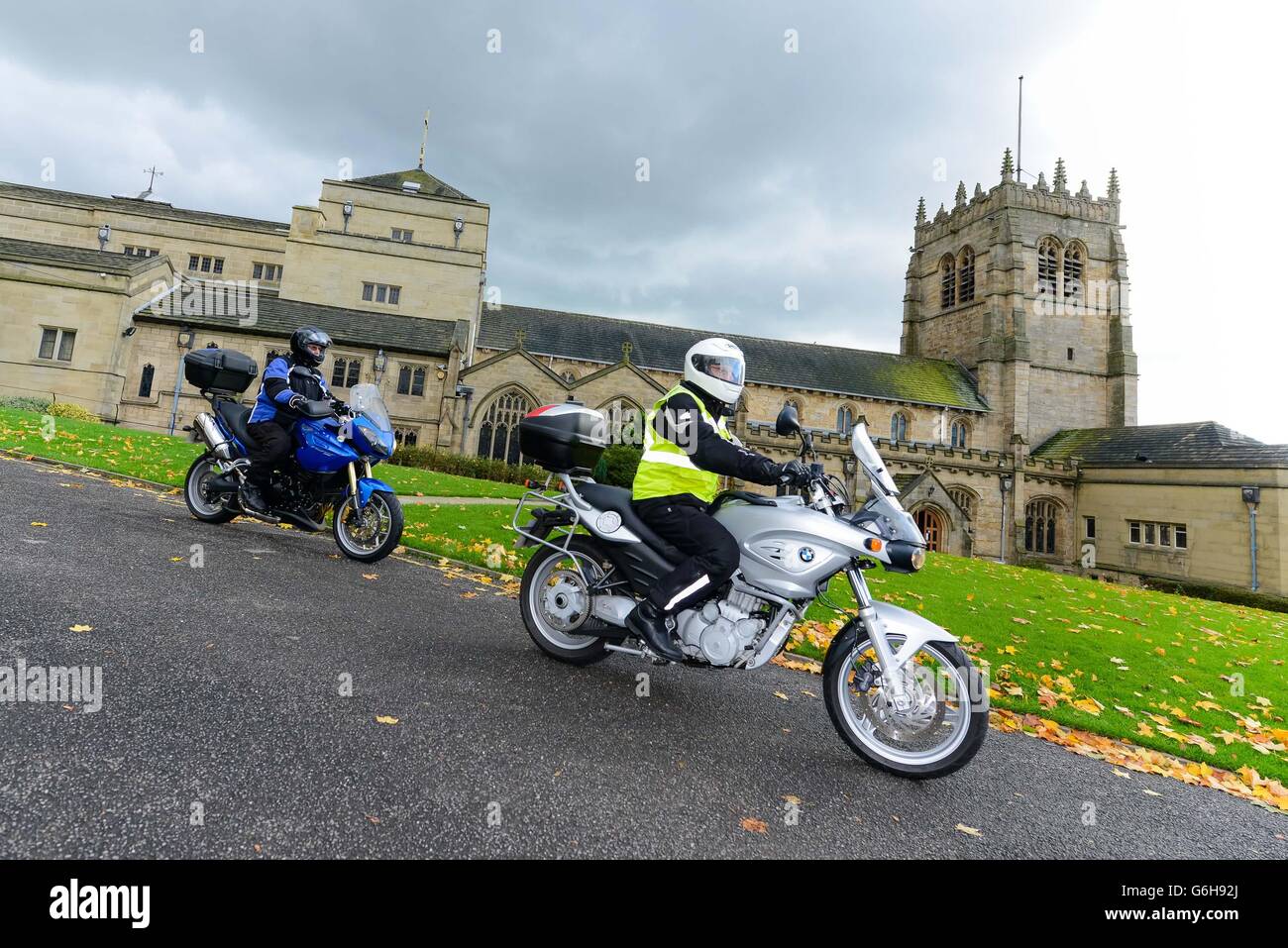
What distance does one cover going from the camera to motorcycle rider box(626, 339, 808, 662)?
364 cm

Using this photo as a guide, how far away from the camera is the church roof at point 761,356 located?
38.0 meters

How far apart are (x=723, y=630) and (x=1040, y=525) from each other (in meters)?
40.1

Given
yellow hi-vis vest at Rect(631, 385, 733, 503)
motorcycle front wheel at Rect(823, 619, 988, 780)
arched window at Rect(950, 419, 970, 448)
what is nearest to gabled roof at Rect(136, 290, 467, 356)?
yellow hi-vis vest at Rect(631, 385, 733, 503)

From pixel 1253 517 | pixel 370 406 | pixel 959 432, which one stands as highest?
pixel 959 432

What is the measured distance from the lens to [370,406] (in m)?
7.09

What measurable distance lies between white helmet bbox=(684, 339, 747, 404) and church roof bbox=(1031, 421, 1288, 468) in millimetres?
37201

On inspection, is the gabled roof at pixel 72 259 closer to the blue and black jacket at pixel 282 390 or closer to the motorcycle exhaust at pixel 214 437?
the motorcycle exhaust at pixel 214 437

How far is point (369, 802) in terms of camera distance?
238 centimetres

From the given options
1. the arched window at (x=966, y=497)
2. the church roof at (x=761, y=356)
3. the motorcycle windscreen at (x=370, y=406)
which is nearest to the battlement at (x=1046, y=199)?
the church roof at (x=761, y=356)

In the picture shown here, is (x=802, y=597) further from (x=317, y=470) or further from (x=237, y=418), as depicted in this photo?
(x=237, y=418)

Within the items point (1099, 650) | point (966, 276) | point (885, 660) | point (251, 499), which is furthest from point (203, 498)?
point (966, 276)

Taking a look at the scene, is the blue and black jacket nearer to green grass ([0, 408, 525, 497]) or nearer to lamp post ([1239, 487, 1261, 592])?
green grass ([0, 408, 525, 497])
